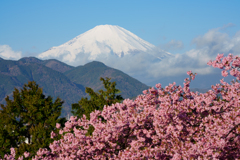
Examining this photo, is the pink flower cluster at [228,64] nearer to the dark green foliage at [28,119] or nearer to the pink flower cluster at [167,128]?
the pink flower cluster at [167,128]

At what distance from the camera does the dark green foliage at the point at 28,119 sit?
38.1m

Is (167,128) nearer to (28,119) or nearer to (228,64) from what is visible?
(228,64)

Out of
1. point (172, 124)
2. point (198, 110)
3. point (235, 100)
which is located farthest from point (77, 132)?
point (235, 100)

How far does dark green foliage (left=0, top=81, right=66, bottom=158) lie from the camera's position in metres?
38.1

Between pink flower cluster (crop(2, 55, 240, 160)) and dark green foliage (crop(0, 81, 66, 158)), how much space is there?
74.8 ft

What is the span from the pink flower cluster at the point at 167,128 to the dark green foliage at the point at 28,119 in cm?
2278

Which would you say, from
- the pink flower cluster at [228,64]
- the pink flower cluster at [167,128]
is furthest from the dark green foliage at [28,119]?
the pink flower cluster at [228,64]

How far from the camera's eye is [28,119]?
4216cm

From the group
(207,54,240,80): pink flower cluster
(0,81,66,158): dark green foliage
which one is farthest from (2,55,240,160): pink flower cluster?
(0,81,66,158): dark green foliage

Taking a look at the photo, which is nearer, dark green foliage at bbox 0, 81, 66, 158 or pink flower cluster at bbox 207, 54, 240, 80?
pink flower cluster at bbox 207, 54, 240, 80

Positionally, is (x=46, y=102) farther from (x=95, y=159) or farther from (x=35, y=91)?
(x=95, y=159)

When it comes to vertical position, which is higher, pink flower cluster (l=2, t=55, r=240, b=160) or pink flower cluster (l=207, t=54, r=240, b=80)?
pink flower cluster (l=207, t=54, r=240, b=80)

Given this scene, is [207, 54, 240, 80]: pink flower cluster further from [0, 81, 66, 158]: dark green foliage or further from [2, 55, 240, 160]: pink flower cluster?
[0, 81, 66, 158]: dark green foliage

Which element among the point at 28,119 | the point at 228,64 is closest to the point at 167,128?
the point at 228,64
